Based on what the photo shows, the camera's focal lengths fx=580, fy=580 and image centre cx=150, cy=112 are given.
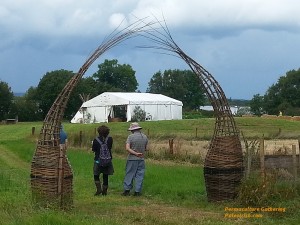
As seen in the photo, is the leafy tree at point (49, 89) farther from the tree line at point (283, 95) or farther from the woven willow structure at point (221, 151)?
the woven willow structure at point (221, 151)

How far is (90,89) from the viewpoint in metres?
88.2

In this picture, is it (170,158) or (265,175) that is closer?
(265,175)

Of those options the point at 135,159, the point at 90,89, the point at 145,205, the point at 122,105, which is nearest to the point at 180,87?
the point at 90,89

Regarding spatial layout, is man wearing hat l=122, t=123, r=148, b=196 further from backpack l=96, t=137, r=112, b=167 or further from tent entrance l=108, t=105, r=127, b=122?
tent entrance l=108, t=105, r=127, b=122

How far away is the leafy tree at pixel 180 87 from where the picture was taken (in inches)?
4156

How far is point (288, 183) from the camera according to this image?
34.9ft

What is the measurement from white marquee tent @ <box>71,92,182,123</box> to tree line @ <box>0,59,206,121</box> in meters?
4.06

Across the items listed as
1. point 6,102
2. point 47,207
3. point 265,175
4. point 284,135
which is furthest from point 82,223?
point 6,102

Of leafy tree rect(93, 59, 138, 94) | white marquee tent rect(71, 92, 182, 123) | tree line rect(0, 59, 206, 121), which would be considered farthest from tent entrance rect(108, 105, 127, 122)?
leafy tree rect(93, 59, 138, 94)

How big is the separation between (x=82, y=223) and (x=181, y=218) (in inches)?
78.7

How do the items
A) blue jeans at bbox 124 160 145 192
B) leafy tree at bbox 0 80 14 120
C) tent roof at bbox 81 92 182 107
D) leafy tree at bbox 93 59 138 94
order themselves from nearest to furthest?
blue jeans at bbox 124 160 145 192 → tent roof at bbox 81 92 182 107 → leafy tree at bbox 0 80 14 120 → leafy tree at bbox 93 59 138 94

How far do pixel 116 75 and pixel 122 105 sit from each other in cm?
4422

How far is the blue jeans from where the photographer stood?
12602mm

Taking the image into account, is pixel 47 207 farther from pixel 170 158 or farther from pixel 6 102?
pixel 6 102
